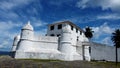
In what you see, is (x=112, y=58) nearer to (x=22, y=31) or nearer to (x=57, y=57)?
(x=57, y=57)

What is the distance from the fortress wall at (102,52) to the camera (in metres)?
55.2

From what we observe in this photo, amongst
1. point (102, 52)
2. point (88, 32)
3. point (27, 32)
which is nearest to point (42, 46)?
point (27, 32)

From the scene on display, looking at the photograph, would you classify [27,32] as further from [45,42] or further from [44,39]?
[45,42]

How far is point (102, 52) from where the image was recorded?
190 ft

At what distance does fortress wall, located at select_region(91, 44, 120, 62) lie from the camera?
55.2 meters

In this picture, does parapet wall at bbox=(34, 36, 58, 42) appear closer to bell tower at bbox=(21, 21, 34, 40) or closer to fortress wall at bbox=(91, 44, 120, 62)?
bell tower at bbox=(21, 21, 34, 40)

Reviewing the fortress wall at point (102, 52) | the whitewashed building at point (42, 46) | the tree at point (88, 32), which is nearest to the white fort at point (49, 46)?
the whitewashed building at point (42, 46)

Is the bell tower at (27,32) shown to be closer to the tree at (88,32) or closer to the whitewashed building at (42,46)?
the whitewashed building at (42,46)

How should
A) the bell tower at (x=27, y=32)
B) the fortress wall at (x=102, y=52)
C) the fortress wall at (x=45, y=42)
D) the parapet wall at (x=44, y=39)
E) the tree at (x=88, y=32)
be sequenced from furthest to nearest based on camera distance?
1. the tree at (x=88, y=32)
2. the fortress wall at (x=102, y=52)
3. the parapet wall at (x=44, y=39)
4. the fortress wall at (x=45, y=42)
5. the bell tower at (x=27, y=32)

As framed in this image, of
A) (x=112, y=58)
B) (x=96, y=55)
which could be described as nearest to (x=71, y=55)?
(x=96, y=55)

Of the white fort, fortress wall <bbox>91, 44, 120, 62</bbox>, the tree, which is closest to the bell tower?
the white fort

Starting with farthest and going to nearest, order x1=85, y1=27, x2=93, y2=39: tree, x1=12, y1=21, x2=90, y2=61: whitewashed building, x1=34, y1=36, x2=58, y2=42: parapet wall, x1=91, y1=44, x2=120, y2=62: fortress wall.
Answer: x1=85, y1=27, x2=93, y2=39: tree → x1=91, y1=44, x2=120, y2=62: fortress wall → x1=34, y1=36, x2=58, y2=42: parapet wall → x1=12, y1=21, x2=90, y2=61: whitewashed building

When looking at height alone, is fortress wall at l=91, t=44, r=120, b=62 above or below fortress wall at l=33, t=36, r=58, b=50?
below

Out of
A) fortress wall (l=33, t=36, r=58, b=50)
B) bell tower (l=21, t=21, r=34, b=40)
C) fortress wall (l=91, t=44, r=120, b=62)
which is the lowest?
fortress wall (l=91, t=44, r=120, b=62)
